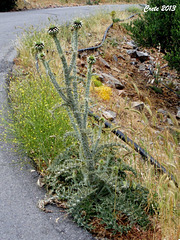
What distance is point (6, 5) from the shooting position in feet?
46.2

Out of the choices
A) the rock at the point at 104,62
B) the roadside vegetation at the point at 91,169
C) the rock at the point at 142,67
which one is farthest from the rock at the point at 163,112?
the roadside vegetation at the point at 91,169

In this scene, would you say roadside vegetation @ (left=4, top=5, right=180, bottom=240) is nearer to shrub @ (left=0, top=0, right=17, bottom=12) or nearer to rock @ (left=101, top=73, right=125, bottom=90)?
rock @ (left=101, top=73, right=125, bottom=90)

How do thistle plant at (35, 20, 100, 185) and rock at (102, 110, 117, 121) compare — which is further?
rock at (102, 110, 117, 121)

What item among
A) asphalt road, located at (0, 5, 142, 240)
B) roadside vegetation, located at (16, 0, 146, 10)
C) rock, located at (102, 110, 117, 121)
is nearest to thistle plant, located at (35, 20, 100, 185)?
asphalt road, located at (0, 5, 142, 240)

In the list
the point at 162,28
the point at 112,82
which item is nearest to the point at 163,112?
the point at 112,82

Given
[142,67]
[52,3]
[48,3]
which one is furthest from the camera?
[52,3]

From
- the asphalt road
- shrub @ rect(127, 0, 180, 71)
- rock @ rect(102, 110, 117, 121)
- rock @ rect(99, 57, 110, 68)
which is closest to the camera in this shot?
the asphalt road

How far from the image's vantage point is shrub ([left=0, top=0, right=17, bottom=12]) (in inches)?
544

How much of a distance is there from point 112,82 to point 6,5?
33.4ft

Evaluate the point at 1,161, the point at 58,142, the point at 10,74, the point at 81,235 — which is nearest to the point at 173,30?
the point at 10,74

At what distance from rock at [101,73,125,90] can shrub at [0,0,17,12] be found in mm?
9724

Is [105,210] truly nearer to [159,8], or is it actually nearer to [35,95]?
[35,95]

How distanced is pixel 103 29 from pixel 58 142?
7.08m

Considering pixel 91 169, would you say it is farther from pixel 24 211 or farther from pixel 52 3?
pixel 52 3
